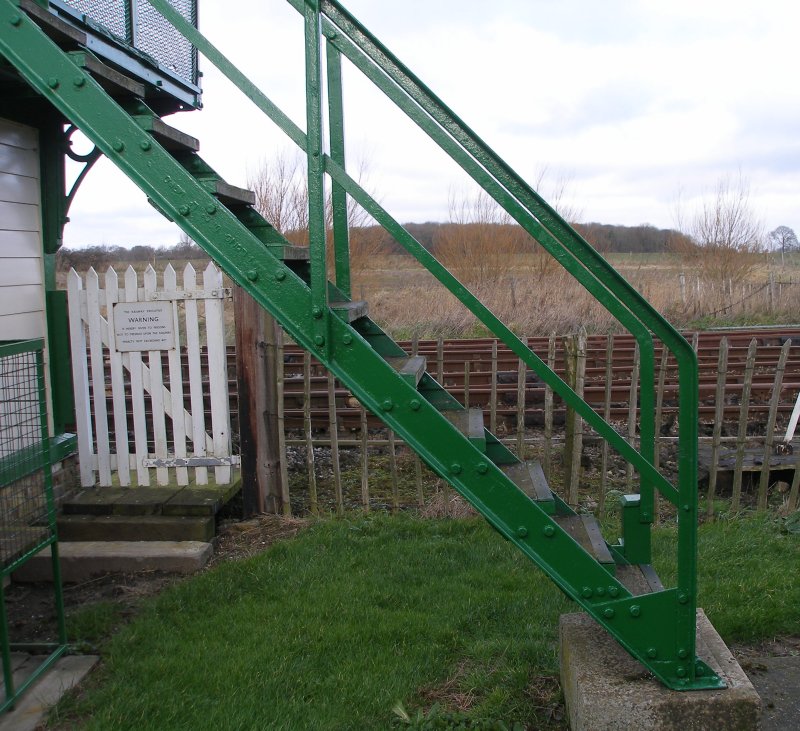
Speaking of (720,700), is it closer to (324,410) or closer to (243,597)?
(243,597)

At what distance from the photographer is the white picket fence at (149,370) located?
652 centimetres

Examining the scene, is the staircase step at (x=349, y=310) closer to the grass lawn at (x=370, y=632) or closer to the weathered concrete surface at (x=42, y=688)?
the grass lawn at (x=370, y=632)

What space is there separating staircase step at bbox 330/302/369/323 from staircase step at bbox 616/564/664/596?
1682 millimetres

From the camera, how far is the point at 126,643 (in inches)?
173

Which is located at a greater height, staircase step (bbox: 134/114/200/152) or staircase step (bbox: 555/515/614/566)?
staircase step (bbox: 134/114/200/152)

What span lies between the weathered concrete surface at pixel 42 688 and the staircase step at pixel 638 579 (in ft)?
9.32

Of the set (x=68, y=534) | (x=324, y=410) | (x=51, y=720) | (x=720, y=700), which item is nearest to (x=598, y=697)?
(x=720, y=700)

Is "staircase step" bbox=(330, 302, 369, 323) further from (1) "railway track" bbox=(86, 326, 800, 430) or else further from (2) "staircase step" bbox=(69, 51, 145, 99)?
(1) "railway track" bbox=(86, 326, 800, 430)

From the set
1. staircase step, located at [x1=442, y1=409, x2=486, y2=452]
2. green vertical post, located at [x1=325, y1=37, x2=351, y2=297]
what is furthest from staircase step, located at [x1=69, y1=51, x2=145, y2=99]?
staircase step, located at [x1=442, y1=409, x2=486, y2=452]

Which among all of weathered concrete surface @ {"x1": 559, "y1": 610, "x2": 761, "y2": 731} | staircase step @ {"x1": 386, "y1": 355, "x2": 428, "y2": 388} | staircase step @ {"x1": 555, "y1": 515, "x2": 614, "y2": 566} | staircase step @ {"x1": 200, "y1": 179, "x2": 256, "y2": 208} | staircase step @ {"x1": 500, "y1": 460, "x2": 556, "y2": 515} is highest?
staircase step @ {"x1": 200, "y1": 179, "x2": 256, "y2": 208}

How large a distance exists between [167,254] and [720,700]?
110 feet

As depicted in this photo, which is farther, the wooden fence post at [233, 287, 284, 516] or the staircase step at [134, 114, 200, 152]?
the wooden fence post at [233, 287, 284, 516]

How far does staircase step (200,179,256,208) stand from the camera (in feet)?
11.1

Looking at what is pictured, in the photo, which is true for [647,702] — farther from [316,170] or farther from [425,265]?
[316,170]
